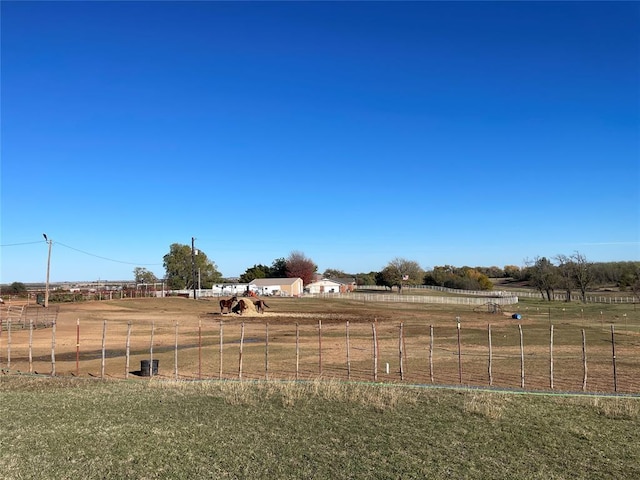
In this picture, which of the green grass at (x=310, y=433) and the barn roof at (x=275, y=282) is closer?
the green grass at (x=310, y=433)

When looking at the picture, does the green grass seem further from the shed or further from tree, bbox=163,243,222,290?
tree, bbox=163,243,222,290

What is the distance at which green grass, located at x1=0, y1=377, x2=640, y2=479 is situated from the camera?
8289 millimetres

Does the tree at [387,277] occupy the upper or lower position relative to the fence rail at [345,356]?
upper

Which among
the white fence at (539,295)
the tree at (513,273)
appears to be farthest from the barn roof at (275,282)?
the tree at (513,273)

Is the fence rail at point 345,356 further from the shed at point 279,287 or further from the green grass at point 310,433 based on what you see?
the shed at point 279,287

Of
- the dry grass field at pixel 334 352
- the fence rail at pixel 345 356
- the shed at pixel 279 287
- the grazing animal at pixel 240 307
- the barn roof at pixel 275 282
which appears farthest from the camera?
the barn roof at pixel 275 282

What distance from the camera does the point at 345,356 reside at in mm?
24828

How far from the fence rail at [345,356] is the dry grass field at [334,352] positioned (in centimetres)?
5

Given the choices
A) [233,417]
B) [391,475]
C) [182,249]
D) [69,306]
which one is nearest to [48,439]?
[233,417]

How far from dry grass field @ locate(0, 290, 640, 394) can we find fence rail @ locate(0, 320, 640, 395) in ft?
0.17

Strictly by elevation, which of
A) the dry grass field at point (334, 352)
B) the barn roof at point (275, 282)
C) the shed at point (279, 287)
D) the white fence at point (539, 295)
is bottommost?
the dry grass field at point (334, 352)

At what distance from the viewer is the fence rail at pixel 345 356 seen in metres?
19.0

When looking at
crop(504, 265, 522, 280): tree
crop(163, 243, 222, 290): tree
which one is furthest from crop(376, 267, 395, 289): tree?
crop(504, 265, 522, 280): tree

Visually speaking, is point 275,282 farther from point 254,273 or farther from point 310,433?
point 310,433
